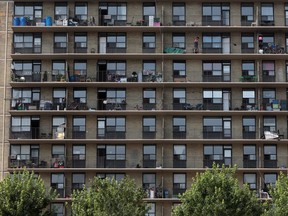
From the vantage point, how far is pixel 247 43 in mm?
100312

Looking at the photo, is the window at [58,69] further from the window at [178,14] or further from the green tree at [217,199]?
the green tree at [217,199]

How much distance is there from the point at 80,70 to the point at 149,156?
11757 mm

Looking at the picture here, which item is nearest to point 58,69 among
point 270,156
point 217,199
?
point 270,156

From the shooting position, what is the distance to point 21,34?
329 feet

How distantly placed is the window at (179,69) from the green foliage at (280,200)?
18170 millimetres

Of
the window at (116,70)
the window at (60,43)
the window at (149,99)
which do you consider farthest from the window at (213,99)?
the window at (60,43)

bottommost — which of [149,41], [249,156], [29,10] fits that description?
[249,156]

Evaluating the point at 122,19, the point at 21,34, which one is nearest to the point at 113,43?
the point at 122,19

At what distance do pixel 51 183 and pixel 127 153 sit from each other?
844 centimetres

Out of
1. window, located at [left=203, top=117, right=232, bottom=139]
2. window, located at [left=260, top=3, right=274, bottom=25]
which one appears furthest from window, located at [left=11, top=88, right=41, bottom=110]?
window, located at [left=260, top=3, right=274, bottom=25]

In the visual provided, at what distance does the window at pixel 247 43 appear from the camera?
100m

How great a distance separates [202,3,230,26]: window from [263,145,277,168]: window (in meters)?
14.0

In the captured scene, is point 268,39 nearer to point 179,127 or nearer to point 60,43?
point 179,127

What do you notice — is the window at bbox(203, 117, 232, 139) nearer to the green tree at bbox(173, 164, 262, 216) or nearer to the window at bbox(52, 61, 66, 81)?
the green tree at bbox(173, 164, 262, 216)
